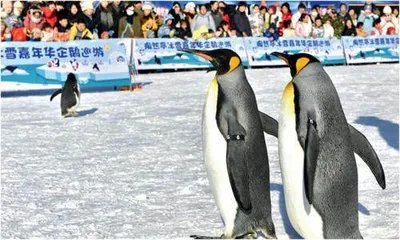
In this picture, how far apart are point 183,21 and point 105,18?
1574 millimetres

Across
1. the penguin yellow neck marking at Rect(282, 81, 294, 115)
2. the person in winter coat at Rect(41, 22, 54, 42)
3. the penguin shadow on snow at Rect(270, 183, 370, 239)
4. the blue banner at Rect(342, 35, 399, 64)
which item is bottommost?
the blue banner at Rect(342, 35, 399, 64)

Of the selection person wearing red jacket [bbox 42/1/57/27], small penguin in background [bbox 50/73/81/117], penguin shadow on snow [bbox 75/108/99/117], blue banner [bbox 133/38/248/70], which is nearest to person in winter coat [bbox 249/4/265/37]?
blue banner [bbox 133/38/248/70]

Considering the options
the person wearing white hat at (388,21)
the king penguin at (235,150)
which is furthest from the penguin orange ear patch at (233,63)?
the person wearing white hat at (388,21)

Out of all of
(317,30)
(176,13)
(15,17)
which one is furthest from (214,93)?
(317,30)

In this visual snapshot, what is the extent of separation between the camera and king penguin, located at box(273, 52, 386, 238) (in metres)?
3.42

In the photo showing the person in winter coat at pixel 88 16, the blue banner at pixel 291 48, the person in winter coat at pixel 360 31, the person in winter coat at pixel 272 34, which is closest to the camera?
the person in winter coat at pixel 88 16

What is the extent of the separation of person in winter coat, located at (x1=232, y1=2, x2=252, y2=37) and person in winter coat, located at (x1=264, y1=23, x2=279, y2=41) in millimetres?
339

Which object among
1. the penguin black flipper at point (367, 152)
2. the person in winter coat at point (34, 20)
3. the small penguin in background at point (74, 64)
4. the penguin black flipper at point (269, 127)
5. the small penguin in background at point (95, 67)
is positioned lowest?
the small penguin in background at point (95, 67)

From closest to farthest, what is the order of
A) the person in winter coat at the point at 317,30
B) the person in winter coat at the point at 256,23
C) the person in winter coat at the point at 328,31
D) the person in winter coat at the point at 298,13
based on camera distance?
1. the person in winter coat at the point at 256,23
2. the person in winter coat at the point at 317,30
3. the person in winter coat at the point at 328,31
4. the person in winter coat at the point at 298,13

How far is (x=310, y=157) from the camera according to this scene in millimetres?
3375

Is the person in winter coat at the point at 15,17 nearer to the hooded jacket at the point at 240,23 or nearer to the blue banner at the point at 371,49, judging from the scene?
the hooded jacket at the point at 240,23

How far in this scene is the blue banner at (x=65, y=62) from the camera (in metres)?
10.4

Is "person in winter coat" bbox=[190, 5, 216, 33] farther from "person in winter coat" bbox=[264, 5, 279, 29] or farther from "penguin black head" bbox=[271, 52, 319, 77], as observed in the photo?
"penguin black head" bbox=[271, 52, 319, 77]

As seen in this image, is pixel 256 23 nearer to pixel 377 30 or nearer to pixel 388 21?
pixel 377 30
